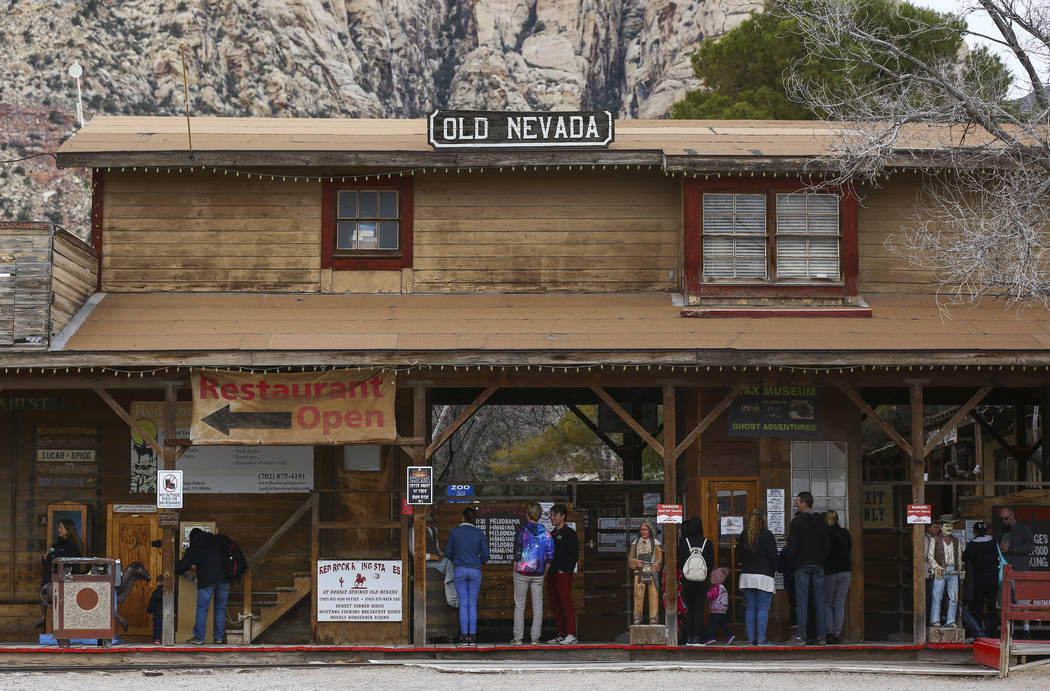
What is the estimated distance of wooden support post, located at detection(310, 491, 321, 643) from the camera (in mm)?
15961

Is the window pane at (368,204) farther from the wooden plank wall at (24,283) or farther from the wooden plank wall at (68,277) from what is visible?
the wooden plank wall at (24,283)

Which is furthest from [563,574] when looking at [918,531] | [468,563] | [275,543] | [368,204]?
[368,204]

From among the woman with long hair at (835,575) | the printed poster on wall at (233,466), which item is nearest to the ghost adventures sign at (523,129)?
the printed poster on wall at (233,466)

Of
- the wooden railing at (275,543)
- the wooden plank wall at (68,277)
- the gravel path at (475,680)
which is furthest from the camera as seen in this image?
the wooden plank wall at (68,277)

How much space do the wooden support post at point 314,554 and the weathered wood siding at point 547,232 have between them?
3.34 m

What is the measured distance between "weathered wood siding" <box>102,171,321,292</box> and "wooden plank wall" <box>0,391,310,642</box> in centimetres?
179

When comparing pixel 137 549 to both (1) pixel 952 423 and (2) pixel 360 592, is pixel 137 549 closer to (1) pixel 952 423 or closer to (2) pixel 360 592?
(2) pixel 360 592

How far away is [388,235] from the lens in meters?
18.2

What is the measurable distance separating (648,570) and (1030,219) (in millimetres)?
7270

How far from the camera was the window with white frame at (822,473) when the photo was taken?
17281 millimetres

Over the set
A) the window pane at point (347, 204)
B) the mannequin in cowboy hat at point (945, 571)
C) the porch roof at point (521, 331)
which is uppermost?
the window pane at point (347, 204)

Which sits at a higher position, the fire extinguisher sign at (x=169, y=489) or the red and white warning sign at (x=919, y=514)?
the fire extinguisher sign at (x=169, y=489)

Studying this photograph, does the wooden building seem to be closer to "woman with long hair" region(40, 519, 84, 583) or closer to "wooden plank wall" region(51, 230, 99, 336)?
"wooden plank wall" region(51, 230, 99, 336)

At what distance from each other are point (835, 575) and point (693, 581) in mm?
1814
